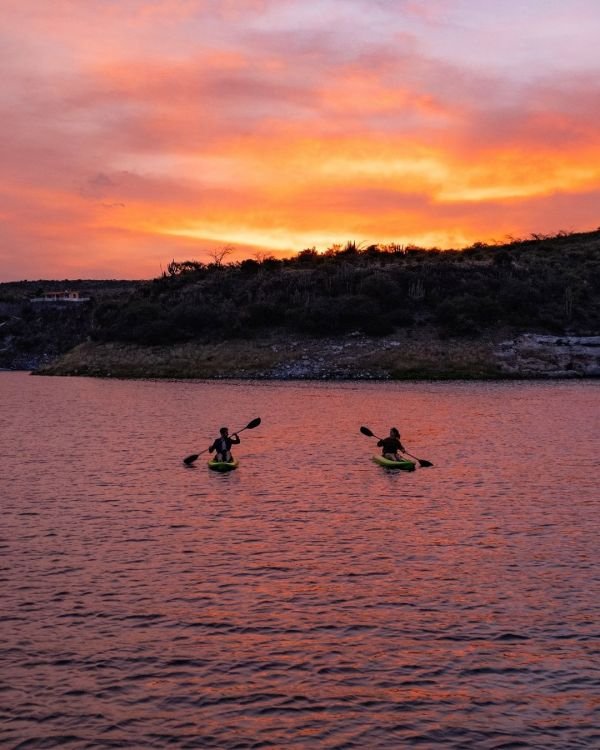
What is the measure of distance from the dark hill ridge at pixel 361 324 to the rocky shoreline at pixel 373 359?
179mm

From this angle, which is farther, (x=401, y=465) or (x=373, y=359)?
(x=373, y=359)

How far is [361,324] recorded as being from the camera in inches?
4409

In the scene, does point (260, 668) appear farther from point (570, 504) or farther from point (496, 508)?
point (570, 504)

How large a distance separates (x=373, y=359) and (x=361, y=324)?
9760 mm

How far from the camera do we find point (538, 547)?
76.0 feet

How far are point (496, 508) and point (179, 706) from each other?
680 inches

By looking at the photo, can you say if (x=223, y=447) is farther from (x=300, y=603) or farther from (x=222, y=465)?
(x=300, y=603)

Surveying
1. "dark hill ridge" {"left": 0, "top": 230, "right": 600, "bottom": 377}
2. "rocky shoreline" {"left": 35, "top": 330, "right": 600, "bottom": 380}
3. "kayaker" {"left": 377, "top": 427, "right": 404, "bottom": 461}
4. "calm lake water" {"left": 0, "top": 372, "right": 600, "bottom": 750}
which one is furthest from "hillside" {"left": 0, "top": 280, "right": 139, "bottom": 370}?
"calm lake water" {"left": 0, "top": 372, "right": 600, "bottom": 750}

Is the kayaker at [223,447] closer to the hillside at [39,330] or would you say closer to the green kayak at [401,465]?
the green kayak at [401,465]

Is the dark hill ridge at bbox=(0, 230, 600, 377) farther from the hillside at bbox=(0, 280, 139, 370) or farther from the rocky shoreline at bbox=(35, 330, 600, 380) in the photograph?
the hillside at bbox=(0, 280, 139, 370)

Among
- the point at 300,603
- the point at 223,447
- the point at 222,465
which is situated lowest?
the point at 300,603

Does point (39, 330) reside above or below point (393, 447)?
above

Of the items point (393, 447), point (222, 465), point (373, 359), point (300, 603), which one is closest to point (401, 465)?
point (393, 447)

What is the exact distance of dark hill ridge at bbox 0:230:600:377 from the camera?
339 ft
